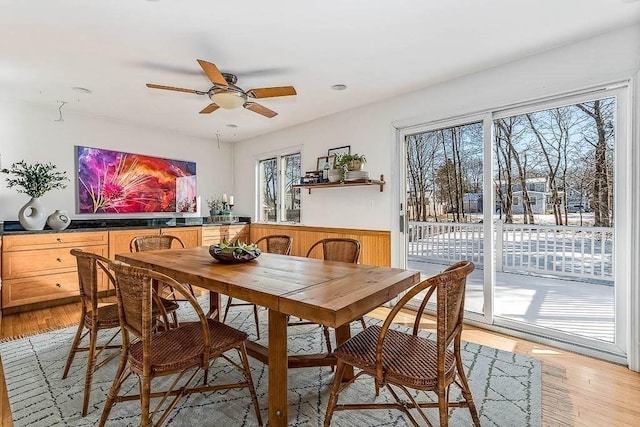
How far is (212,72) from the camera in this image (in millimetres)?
2338

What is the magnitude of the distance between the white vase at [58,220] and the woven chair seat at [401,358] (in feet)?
12.9

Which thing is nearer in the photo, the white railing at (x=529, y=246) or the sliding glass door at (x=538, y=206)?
the sliding glass door at (x=538, y=206)

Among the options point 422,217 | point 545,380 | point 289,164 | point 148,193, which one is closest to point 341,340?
point 545,380

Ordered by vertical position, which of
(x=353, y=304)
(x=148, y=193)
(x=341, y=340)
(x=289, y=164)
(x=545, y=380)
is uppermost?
(x=289, y=164)

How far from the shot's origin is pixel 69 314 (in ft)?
11.8

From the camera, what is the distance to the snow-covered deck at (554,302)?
3068 mm

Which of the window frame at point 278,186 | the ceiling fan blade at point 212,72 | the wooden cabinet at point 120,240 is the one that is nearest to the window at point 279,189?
the window frame at point 278,186

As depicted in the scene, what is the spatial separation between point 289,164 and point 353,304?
421 centimetres

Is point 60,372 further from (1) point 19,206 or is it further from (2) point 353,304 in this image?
(1) point 19,206

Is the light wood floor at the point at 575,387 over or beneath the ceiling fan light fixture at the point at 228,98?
beneath

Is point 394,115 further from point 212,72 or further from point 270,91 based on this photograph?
point 212,72

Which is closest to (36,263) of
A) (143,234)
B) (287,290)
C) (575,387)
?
(143,234)

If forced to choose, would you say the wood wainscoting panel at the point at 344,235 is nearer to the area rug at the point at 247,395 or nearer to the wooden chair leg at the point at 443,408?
the area rug at the point at 247,395

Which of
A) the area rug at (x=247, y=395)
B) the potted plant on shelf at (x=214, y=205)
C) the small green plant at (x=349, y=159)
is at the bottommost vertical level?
the area rug at (x=247, y=395)
